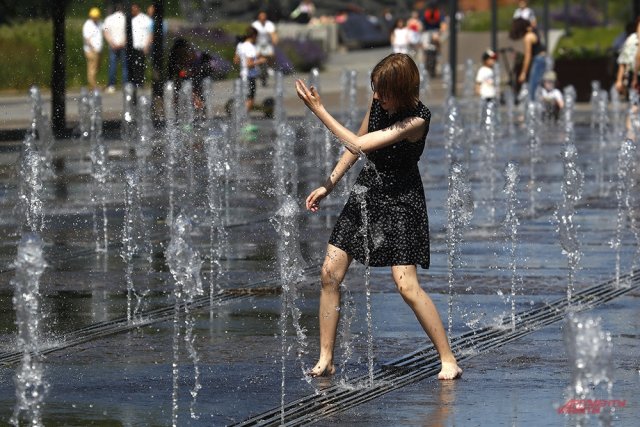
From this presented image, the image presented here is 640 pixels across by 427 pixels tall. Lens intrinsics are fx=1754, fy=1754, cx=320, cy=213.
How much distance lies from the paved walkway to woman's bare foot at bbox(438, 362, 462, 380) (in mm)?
2738

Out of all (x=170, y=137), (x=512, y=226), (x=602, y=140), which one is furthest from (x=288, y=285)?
(x=602, y=140)

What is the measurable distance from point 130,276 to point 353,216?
3.35 meters

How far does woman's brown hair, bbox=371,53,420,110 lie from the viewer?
759 centimetres

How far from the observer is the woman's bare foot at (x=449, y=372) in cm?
773

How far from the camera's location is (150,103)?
2389cm

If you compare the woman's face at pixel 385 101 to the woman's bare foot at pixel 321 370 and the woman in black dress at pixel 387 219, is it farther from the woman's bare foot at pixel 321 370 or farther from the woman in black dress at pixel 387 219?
the woman's bare foot at pixel 321 370

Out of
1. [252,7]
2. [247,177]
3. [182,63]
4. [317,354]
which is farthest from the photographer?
[252,7]

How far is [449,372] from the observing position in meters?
7.74

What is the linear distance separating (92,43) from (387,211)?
18.1 metres

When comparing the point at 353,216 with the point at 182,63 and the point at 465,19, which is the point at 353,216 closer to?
the point at 182,63

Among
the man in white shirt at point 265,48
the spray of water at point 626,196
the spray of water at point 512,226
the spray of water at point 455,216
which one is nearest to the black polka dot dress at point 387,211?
the spray of water at point 455,216

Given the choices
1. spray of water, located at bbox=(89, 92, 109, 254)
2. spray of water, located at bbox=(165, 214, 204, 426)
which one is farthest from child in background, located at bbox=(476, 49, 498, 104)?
spray of water, located at bbox=(165, 214, 204, 426)

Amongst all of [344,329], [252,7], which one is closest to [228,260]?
[344,329]

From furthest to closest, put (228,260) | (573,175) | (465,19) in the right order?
(465,19)
(573,175)
(228,260)
